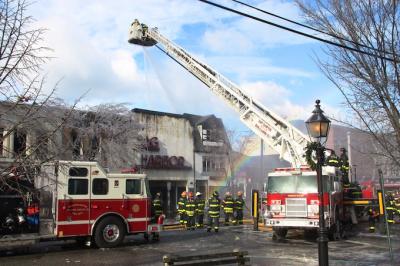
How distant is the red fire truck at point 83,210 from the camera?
11609mm

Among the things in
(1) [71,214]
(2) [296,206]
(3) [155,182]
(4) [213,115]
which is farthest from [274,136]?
(4) [213,115]

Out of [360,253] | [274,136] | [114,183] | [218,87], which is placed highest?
[218,87]

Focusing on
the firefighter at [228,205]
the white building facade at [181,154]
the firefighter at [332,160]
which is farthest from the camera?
the white building facade at [181,154]

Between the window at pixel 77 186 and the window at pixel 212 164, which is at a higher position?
the window at pixel 212 164

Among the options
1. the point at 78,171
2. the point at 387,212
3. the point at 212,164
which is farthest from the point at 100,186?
the point at 212,164

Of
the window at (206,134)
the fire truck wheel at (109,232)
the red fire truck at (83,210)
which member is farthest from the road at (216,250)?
the window at (206,134)

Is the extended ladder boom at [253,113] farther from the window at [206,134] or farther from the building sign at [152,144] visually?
the window at [206,134]

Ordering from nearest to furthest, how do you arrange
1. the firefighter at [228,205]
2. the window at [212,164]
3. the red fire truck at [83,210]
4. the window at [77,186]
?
1. the red fire truck at [83,210]
2. the window at [77,186]
3. the firefighter at [228,205]
4. the window at [212,164]

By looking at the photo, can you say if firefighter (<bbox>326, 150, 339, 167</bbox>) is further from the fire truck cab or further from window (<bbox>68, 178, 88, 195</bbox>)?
window (<bbox>68, 178, 88, 195</bbox>)

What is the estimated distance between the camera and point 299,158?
1822 centimetres

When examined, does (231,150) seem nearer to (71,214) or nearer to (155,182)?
(155,182)

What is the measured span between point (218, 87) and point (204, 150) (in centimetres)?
1839

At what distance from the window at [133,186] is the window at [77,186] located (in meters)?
1.32

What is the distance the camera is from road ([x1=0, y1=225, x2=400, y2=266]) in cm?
1125
